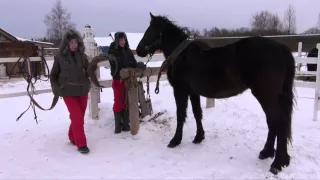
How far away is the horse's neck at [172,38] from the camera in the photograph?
4156 mm

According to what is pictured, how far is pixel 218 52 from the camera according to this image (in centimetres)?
354

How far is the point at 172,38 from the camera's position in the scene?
418 centimetres

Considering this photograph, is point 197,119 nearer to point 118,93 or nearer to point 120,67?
point 118,93

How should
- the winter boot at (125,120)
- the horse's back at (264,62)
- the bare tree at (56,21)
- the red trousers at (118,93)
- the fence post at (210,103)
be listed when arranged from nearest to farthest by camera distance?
1. the horse's back at (264,62)
2. the red trousers at (118,93)
3. the winter boot at (125,120)
4. the fence post at (210,103)
5. the bare tree at (56,21)

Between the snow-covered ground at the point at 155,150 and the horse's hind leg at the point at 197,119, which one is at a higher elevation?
the horse's hind leg at the point at 197,119

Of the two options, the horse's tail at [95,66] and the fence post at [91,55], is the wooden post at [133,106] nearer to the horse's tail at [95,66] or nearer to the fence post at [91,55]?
the horse's tail at [95,66]

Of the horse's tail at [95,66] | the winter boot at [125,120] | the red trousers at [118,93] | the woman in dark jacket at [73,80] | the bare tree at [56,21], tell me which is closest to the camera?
the woman in dark jacket at [73,80]

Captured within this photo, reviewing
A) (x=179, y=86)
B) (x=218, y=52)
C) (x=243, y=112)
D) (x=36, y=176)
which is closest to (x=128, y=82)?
(x=179, y=86)

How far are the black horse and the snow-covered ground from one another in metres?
0.31

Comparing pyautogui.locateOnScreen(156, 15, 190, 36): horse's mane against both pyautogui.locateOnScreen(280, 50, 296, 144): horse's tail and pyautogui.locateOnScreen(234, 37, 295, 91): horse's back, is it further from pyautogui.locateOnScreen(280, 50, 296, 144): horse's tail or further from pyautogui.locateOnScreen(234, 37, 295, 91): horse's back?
pyautogui.locateOnScreen(280, 50, 296, 144): horse's tail

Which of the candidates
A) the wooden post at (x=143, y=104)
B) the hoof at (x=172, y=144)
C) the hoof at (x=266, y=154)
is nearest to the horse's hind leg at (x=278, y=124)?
the hoof at (x=266, y=154)

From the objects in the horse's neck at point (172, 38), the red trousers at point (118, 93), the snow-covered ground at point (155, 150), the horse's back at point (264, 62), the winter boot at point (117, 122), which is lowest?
the snow-covered ground at point (155, 150)

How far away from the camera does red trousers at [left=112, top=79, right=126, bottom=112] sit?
14.5 feet

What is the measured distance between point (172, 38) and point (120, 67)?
98 cm
